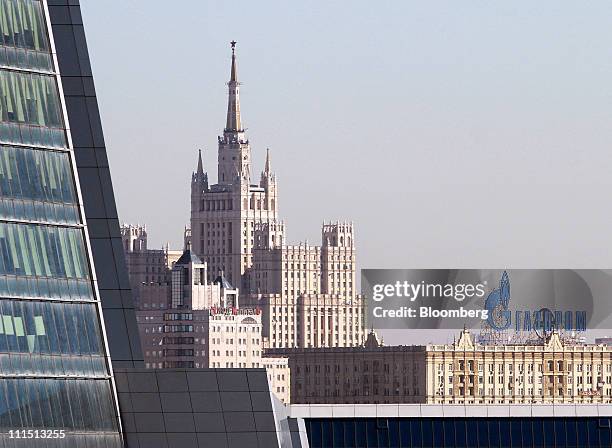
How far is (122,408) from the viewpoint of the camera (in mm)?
95938

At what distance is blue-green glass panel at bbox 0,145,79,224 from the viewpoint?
307 feet

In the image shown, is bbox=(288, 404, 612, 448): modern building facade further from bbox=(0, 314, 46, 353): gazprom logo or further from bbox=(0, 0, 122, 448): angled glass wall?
bbox=(0, 314, 46, 353): gazprom logo

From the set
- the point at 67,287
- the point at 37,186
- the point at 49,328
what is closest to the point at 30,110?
the point at 37,186

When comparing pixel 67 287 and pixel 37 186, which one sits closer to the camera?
pixel 37 186

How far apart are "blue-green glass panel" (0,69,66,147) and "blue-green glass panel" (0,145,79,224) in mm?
523

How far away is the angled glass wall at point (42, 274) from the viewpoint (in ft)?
305

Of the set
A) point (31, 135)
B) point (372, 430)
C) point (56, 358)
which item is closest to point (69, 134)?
point (31, 135)

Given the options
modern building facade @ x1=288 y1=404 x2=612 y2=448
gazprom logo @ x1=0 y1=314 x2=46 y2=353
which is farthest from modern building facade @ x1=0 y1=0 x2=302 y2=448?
modern building facade @ x1=288 y1=404 x2=612 y2=448

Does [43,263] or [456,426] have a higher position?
[43,263]

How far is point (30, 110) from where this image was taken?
312 ft

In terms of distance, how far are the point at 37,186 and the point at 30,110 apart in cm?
299

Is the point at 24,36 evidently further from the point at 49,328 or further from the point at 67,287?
the point at 49,328

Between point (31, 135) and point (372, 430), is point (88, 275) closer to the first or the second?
point (31, 135)

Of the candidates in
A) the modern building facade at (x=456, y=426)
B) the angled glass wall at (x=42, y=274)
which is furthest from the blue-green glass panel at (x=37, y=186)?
the modern building facade at (x=456, y=426)
